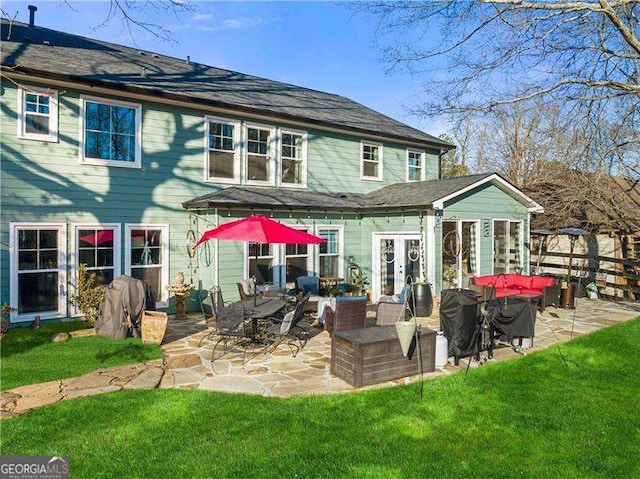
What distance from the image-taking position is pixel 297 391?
19.5ft

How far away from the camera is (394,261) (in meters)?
13.8

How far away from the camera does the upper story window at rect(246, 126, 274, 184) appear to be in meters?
13.0

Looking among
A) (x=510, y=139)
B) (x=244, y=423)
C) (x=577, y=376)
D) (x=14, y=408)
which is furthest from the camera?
(x=510, y=139)

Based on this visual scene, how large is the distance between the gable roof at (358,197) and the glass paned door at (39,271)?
337 cm

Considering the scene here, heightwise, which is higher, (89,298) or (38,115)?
(38,115)

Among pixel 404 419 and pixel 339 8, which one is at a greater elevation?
pixel 339 8

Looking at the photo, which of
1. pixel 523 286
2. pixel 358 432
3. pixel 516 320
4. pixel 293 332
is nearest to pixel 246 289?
pixel 293 332

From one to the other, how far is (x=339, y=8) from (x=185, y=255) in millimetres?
7497

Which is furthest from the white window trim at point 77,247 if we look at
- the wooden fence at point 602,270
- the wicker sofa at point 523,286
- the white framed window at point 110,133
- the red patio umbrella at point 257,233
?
the wooden fence at point 602,270

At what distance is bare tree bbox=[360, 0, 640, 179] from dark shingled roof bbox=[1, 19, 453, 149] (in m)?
5.80

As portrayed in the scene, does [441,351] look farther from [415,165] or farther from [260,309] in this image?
[415,165]

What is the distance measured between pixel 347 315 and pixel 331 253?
5697mm

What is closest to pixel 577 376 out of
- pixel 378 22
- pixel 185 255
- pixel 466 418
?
pixel 466 418

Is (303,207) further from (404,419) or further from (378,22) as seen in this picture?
(404,419)
